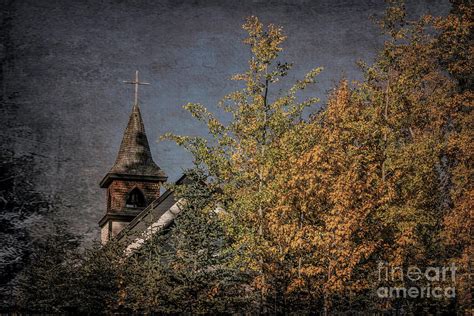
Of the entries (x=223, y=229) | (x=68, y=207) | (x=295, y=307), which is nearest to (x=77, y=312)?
(x=223, y=229)

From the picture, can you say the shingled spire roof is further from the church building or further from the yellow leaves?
the yellow leaves

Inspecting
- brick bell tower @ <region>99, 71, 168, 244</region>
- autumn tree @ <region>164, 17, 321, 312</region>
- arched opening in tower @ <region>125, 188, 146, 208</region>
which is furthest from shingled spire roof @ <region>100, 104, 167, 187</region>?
autumn tree @ <region>164, 17, 321, 312</region>

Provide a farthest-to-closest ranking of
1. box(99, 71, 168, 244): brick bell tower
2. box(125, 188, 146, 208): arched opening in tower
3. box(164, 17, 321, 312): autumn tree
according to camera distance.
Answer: box(125, 188, 146, 208): arched opening in tower < box(99, 71, 168, 244): brick bell tower < box(164, 17, 321, 312): autumn tree

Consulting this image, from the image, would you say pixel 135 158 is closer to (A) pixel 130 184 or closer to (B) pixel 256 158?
(A) pixel 130 184

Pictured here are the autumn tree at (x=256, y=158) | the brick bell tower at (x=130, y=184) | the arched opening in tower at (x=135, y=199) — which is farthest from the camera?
the arched opening in tower at (x=135, y=199)

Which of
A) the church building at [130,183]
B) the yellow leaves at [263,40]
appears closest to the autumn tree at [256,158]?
the yellow leaves at [263,40]

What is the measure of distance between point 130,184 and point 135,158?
4.48ft

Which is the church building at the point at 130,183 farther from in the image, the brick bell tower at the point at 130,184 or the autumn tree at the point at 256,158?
the autumn tree at the point at 256,158

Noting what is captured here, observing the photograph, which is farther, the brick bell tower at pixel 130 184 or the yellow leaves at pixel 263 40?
the brick bell tower at pixel 130 184

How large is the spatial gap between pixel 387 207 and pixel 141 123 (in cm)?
1963

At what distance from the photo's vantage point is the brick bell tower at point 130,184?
3694 cm

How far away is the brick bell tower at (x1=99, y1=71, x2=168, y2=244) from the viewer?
36938 mm

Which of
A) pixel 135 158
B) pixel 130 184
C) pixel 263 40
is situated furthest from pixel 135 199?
pixel 263 40

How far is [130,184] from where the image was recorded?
37469 mm
